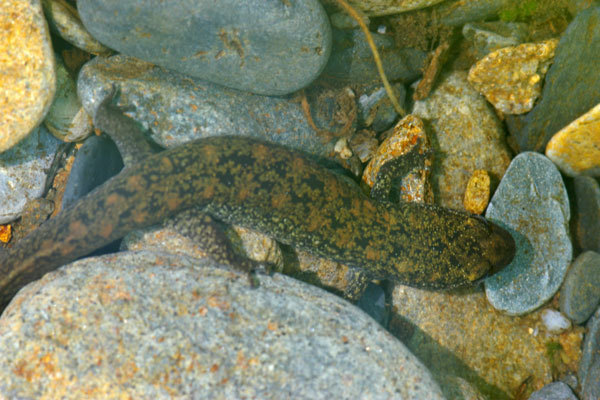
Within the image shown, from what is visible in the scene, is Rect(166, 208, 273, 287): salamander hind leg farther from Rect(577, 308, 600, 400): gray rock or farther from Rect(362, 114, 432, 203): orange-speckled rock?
Rect(577, 308, 600, 400): gray rock

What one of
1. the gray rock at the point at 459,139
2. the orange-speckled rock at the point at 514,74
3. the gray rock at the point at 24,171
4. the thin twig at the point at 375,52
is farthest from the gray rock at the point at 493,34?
the gray rock at the point at 24,171

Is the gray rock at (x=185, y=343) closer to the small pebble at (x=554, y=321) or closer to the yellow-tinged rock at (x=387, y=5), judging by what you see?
the small pebble at (x=554, y=321)

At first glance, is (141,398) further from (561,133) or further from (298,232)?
(561,133)

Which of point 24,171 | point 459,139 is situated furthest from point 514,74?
point 24,171

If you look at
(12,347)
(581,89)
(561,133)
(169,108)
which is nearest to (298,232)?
(169,108)

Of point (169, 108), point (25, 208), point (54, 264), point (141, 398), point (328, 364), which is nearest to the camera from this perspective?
point (141, 398)

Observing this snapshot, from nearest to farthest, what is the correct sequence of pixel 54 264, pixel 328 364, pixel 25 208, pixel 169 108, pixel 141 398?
pixel 141 398, pixel 328 364, pixel 54 264, pixel 169 108, pixel 25 208
